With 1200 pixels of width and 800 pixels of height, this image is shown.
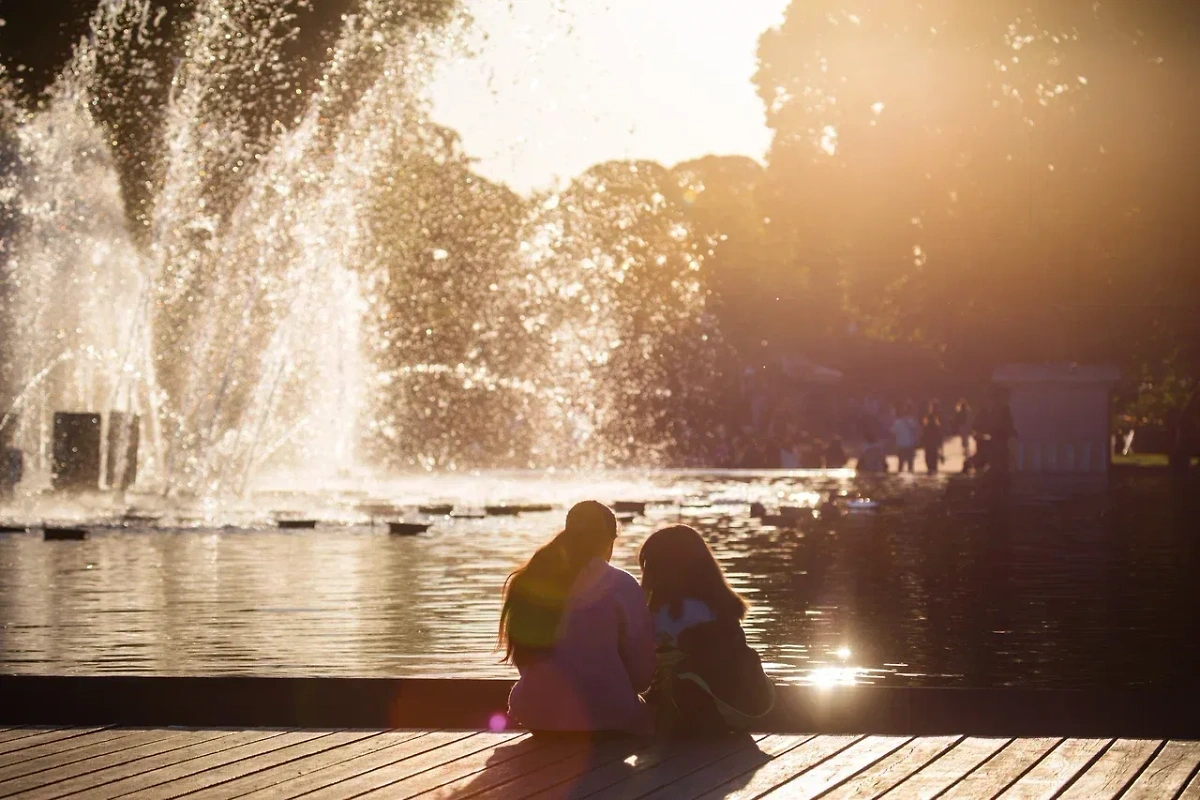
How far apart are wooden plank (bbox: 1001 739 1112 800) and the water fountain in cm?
2631

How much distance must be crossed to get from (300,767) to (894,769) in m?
2.13

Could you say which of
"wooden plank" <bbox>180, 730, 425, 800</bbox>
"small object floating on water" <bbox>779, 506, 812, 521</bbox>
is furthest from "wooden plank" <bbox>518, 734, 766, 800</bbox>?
"small object floating on water" <bbox>779, 506, 812, 521</bbox>

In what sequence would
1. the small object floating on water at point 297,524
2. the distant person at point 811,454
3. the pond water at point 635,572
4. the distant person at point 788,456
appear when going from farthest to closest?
the distant person at point 811,454 < the distant person at point 788,456 < the small object floating on water at point 297,524 < the pond water at point 635,572

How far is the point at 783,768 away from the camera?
313 inches

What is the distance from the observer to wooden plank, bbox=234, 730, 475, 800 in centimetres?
744

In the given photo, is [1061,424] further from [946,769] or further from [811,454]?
[946,769]

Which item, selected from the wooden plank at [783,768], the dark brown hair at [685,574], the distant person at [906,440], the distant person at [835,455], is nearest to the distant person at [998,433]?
the distant person at [906,440]

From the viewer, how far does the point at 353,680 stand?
9078 millimetres

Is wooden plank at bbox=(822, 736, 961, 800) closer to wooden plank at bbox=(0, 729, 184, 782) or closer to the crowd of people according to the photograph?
wooden plank at bbox=(0, 729, 184, 782)

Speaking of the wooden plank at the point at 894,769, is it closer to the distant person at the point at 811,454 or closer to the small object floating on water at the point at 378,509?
the small object floating on water at the point at 378,509

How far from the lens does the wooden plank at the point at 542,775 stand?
737 centimetres

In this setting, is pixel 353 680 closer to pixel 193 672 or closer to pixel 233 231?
pixel 193 672

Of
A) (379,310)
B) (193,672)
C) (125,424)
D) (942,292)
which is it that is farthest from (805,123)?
(193,672)

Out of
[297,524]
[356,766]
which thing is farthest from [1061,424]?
[356,766]
